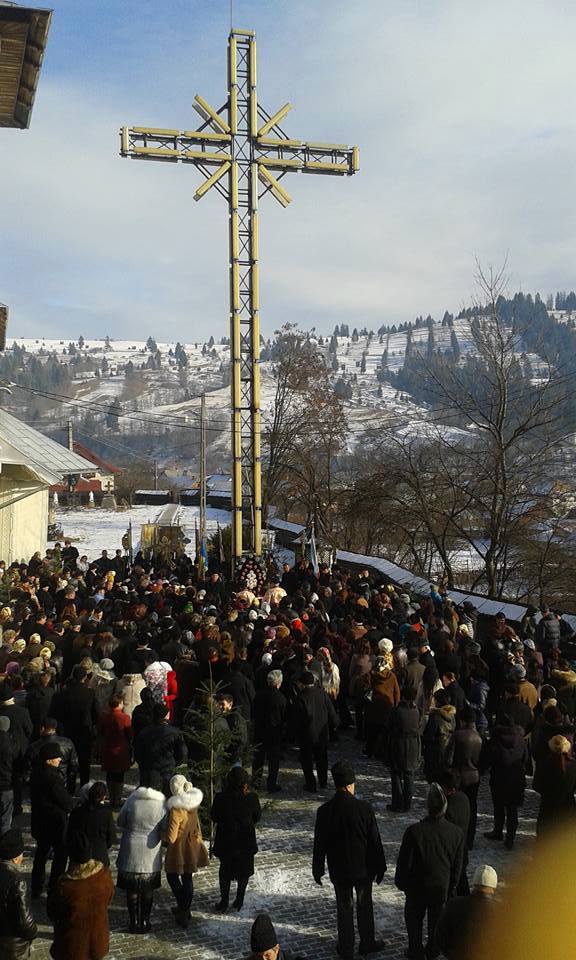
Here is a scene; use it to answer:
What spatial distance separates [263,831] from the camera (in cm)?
812

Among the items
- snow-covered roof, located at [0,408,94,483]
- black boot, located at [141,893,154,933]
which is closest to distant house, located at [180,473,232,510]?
snow-covered roof, located at [0,408,94,483]

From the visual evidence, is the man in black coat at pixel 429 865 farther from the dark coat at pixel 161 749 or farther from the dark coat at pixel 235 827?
the dark coat at pixel 161 749

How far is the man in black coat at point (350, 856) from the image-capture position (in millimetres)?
5898

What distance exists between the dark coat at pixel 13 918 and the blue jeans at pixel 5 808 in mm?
2422

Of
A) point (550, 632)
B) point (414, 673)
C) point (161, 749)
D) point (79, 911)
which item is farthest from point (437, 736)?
point (550, 632)

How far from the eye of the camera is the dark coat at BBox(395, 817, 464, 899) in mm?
5613

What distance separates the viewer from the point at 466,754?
24.6 ft

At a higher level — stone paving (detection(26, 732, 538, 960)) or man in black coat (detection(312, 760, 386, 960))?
man in black coat (detection(312, 760, 386, 960))

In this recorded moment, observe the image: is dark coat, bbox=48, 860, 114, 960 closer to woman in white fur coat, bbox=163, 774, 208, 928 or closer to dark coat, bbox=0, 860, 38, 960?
dark coat, bbox=0, 860, 38, 960

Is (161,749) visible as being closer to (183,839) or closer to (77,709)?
(183,839)

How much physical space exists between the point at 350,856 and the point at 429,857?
2.05 ft

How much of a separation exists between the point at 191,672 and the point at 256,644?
1392 millimetres

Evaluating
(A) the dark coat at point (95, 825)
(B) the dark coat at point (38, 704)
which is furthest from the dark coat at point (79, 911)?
(B) the dark coat at point (38, 704)

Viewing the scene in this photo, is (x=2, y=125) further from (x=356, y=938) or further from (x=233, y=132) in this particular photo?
(x=356, y=938)
